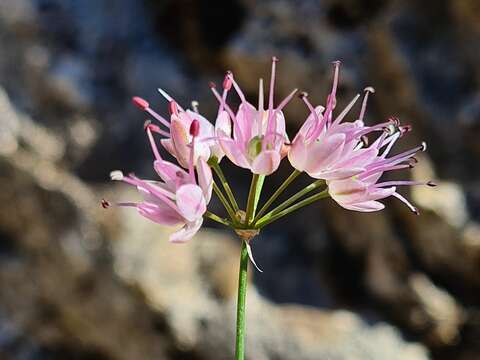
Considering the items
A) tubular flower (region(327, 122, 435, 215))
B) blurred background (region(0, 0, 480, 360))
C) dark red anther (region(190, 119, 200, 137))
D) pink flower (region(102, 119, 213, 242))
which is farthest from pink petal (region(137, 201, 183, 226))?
blurred background (region(0, 0, 480, 360))

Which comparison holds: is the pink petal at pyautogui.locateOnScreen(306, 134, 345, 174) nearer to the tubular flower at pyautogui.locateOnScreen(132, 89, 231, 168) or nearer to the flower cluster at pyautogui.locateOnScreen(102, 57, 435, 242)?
the flower cluster at pyautogui.locateOnScreen(102, 57, 435, 242)

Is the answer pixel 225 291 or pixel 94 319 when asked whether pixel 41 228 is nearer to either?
pixel 94 319

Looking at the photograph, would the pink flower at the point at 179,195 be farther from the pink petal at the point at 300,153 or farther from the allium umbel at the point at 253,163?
the pink petal at the point at 300,153

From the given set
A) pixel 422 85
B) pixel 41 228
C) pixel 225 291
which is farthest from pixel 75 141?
pixel 422 85

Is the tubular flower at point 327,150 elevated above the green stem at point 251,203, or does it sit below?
above

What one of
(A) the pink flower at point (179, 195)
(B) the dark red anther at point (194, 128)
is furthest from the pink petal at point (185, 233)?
(B) the dark red anther at point (194, 128)

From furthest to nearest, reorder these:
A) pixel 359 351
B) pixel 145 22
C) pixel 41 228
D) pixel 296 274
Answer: pixel 145 22 < pixel 296 274 < pixel 41 228 < pixel 359 351
